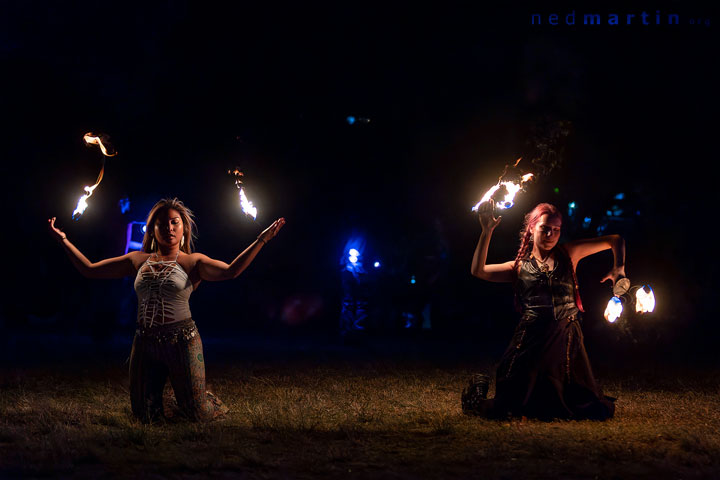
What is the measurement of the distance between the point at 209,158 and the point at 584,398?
1243 centimetres

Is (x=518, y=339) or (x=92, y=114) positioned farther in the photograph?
(x=92, y=114)

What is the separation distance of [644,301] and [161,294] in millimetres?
4426

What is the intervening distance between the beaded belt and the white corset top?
0.04 metres

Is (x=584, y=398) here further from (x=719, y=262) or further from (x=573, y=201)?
(x=719, y=262)

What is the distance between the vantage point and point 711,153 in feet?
43.0

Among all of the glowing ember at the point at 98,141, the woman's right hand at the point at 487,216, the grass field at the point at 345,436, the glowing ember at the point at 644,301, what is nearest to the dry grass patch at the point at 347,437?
the grass field at the point at 345,436

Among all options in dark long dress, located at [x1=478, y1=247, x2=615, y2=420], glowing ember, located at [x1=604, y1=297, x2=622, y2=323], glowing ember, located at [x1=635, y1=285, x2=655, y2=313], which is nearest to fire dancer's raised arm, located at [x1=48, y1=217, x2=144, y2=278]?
dark long dress, located at [x1=478, y1=247, x2=615, y2=420]

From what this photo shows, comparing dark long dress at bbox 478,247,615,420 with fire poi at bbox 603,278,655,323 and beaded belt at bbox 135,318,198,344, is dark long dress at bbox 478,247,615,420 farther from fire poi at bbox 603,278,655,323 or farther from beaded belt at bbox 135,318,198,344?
beaded belt at bbox 135,318,198,344

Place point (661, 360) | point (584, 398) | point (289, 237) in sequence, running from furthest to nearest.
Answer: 1. point (289, 237)
2. point (661, 360)
3. point (584, 398)

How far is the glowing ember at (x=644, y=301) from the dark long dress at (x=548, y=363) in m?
0.61

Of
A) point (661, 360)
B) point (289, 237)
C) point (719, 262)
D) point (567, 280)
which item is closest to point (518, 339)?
point (567, 280)

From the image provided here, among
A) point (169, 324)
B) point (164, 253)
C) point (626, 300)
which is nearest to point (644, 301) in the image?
point (626, 300)

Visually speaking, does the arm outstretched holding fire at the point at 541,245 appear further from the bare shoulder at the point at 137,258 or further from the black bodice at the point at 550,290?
the bare shoulder at the point at 137,258

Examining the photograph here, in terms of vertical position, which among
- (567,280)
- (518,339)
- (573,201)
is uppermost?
(573,201)
